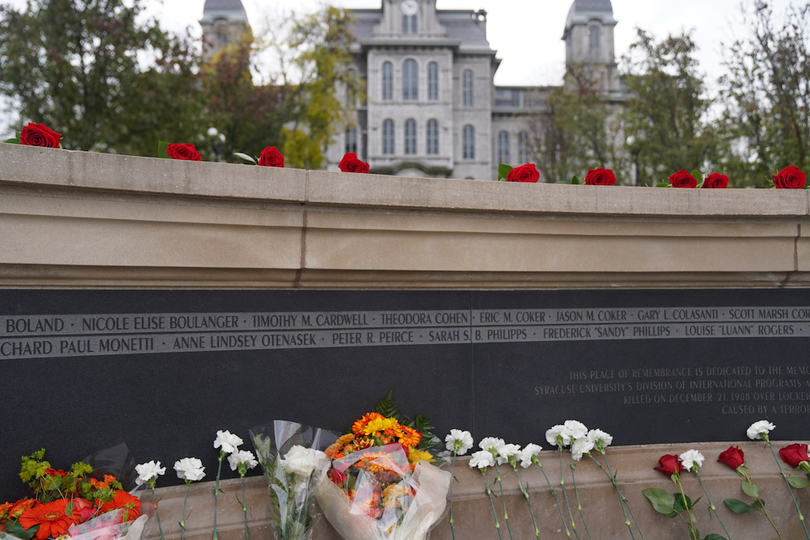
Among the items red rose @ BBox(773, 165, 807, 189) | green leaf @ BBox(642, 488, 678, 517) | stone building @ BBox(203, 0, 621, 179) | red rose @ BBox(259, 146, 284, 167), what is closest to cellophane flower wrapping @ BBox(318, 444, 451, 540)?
green leaf @ BBox(642, 488, 678, 517)

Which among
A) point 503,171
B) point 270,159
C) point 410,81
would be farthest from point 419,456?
point 410,81

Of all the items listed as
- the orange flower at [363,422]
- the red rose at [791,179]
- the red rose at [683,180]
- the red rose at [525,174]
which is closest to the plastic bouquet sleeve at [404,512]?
the orange flower at [363,422]

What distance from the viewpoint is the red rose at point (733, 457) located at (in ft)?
11.2

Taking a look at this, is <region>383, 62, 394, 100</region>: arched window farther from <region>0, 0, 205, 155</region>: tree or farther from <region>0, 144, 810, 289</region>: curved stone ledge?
<region>0, 144, 810, 289</region>: curved stone ledge

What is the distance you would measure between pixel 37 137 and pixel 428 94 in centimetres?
5412

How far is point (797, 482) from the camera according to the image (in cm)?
340

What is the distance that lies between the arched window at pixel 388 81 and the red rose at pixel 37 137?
5321 centimetres

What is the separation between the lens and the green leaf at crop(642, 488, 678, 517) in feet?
10.6

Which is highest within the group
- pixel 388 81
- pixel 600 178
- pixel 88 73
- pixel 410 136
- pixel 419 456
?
pixel 388 81

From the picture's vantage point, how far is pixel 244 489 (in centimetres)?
298

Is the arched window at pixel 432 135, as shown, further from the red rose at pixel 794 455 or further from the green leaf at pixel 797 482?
the green leaf at pixel 797 482

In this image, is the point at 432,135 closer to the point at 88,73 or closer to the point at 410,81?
the point at 410,81

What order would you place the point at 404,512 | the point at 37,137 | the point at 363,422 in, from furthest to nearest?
the point at 363,422
the point at 37,137
the point at 404,512

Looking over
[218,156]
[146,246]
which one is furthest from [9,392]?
[218,156]
